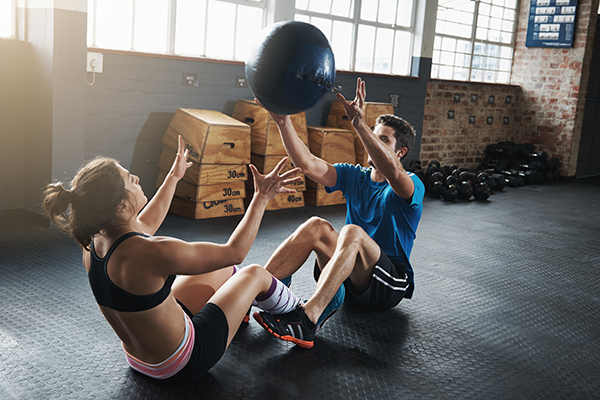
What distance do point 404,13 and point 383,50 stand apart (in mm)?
586

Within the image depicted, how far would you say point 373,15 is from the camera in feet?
21.9

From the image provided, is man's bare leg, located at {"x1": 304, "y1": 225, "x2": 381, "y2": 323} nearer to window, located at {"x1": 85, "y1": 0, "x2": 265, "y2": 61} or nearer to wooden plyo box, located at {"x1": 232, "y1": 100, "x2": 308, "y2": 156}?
wooden plyo box, located at {"x1": 232, "y1": 100, "x2": 308, "y2": 156}

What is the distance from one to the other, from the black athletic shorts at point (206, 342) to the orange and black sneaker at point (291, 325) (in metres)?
0.28

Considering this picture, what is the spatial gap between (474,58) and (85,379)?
7.73m

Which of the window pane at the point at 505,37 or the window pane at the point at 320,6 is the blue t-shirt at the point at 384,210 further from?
the window pane at the point at 505,37

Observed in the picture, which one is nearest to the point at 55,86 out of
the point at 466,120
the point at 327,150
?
the point at 327,150

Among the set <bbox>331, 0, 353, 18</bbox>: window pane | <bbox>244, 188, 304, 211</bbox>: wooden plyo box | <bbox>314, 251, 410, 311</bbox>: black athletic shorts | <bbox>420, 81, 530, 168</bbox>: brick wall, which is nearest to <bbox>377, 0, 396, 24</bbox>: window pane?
<bbox>331, 0, 353, 18</bbox>: window pane

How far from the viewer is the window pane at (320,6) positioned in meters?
6.01

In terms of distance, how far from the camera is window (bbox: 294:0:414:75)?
618 centimetres

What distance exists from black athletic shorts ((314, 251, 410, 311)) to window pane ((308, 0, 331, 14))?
4214 mm

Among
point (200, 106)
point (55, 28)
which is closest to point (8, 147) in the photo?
point (55, 28)

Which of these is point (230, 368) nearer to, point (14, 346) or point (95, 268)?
point (95, 268)

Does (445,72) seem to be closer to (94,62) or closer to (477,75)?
(477,75)

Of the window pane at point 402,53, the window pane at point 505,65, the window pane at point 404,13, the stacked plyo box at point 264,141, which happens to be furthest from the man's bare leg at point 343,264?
the window pane at point 505,65
